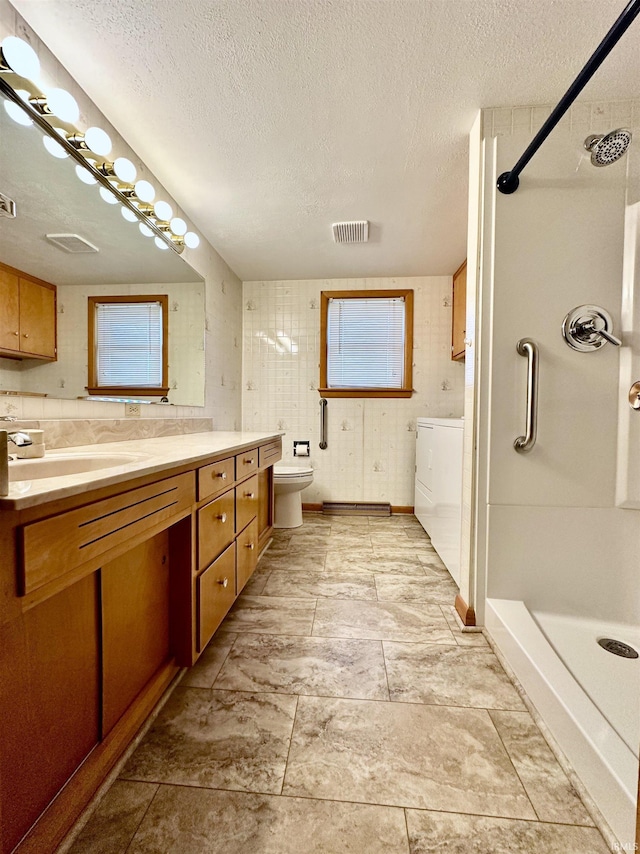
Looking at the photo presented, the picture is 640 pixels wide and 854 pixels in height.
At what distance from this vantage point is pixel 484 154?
1458 mm

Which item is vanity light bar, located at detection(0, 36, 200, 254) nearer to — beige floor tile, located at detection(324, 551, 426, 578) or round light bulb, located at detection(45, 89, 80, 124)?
round light bulb, located at detection(45, 89, 80, 124)

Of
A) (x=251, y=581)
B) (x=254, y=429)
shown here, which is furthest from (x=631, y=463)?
(x=254, y=429)

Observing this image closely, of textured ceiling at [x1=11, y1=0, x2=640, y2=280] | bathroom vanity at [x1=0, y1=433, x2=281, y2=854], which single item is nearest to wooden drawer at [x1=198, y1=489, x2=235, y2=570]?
bathroom vanity at [x1=0, y1=433, x2=281, y2=854]

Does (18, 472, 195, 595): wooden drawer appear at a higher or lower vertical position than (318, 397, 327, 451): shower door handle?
lower

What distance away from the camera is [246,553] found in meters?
1.75

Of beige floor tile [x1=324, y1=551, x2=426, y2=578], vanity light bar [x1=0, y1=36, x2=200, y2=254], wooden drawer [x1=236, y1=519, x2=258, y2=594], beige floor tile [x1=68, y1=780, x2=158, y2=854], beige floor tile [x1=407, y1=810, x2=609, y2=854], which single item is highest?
vanity light bar [x1=0, y1=36, x2=200, y2=254]

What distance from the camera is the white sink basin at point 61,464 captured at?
3.05 feet

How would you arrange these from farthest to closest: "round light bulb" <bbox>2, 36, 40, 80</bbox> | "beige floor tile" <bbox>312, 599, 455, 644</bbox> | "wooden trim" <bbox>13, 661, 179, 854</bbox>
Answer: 1. "beige floor tile" <bbox>312, 599, 455, 644</bbox>
2. "round light bulb" <bbox>2, 36, 40, 80</bbox>
3. "wooden trim" <bbox>13, 661, 179, 854</bbox>

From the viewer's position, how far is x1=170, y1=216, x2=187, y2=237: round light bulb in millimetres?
1977

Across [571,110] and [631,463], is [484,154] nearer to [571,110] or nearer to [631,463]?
[571,110]

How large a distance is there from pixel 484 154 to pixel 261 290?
7.61ft

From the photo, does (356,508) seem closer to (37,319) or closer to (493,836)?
(493,836)

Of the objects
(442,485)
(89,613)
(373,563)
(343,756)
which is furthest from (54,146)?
(373,563)

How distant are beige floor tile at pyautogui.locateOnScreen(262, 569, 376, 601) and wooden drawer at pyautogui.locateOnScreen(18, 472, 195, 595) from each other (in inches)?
41.9
